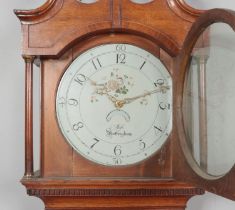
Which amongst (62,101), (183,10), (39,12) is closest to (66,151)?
(62,101)

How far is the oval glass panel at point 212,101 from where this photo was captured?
3.04ft

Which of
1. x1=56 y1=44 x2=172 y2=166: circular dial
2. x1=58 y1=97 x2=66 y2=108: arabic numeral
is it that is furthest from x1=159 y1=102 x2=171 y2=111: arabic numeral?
x1=58 y1=97 x2=66 y2=108: arabic numeral

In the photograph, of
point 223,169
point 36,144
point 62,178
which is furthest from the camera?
point 36,144

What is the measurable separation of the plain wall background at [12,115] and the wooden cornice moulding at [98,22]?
0.34m

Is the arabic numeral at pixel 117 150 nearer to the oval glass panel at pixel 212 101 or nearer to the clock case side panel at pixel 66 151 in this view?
the clock case side panel at pixel 66 151

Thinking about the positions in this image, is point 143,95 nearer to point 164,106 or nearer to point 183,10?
point 164,106

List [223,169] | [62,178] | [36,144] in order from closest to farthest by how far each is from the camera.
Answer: [223,169], [62,178], [36,144]

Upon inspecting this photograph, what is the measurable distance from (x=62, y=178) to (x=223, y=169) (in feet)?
1.31

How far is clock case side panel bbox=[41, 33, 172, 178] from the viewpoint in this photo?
1.19 meters

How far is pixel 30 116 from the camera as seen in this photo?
3.90 ft

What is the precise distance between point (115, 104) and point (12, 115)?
42 centimetres

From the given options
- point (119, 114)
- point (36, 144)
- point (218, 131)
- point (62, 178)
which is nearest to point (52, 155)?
point (62, 178)

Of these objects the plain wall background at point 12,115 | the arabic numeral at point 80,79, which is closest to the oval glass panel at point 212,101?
the arabic numeral at point 80,79

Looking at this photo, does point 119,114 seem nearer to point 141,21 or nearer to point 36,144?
point 141,21
